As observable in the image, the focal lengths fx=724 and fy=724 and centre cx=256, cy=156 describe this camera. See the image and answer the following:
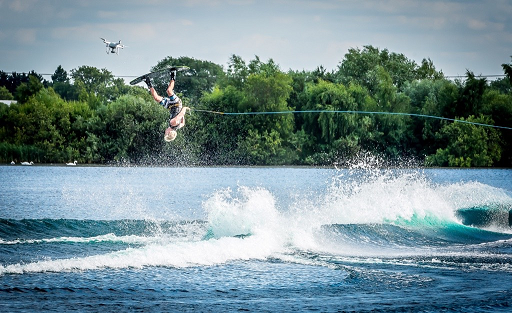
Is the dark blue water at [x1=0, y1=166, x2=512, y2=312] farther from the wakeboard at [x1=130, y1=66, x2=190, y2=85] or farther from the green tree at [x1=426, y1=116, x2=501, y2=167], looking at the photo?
the green tree at [x1=426, y1=116, x2=501, y2=167]

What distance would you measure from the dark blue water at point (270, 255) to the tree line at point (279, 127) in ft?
111

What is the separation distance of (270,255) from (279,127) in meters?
53.6

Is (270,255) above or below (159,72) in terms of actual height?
below

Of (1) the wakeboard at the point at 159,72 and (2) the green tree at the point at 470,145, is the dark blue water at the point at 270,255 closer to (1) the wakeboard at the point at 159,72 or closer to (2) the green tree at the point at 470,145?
(1) the wakeboard at the point at 159,72

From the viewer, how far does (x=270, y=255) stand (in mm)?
17141

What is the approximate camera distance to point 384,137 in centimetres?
6944

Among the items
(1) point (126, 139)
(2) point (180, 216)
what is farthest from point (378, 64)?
(2) point (180, 216)

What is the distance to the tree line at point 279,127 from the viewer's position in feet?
211

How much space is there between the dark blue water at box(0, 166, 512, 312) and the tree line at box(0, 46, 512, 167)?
111 ft

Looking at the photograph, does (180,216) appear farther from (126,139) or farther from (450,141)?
(450,141)

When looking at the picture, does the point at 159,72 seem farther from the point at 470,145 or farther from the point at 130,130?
the point at 470,145

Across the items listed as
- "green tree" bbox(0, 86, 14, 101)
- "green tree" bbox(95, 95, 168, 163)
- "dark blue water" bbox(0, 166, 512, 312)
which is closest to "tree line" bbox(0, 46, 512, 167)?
"green tree" bbox(95, 95, 168, 163)

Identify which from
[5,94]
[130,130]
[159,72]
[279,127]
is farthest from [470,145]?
[5,94]

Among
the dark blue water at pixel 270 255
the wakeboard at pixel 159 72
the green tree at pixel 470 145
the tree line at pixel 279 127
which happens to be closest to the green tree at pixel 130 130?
the tree line at pixel 279 127
